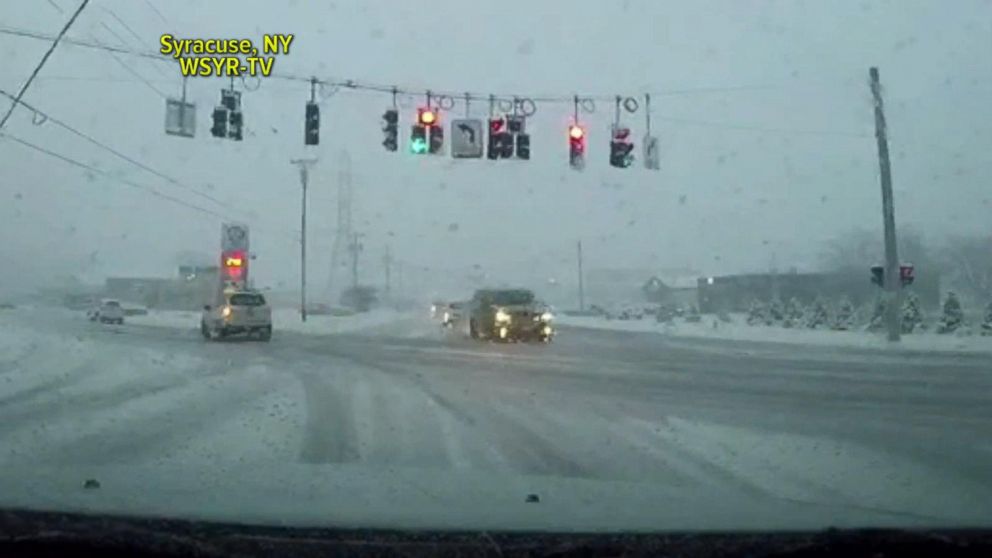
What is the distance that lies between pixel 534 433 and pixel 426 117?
14.1 m

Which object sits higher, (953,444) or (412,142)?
(412,142)

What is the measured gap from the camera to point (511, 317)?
119 ft

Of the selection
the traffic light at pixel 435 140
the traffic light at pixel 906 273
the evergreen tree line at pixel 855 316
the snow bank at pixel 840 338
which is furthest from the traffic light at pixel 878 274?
the traffic light at pixel 435 140

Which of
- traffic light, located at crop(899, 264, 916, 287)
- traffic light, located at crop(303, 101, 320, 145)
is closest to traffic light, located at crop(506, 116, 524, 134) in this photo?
traffic light, located at crop(303, 101, 320, 145)

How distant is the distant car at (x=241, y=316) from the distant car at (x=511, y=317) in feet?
23.4

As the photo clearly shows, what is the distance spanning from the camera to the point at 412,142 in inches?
971

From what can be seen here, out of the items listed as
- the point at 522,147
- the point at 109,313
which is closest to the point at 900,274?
the point at 522,147

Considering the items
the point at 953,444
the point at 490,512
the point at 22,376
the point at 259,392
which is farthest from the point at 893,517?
the point at 22,376

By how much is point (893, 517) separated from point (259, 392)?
505 inches

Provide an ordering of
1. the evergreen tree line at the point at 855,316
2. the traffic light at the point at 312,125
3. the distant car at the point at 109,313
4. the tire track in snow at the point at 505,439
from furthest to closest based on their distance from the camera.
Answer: the distant car at the point at 109,313, the evergreen tree line at the point at 855,316, the traffic light at the point at 312,125, the tire track in snow at the point at 505,439

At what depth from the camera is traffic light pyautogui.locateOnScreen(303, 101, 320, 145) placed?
77.5 ft

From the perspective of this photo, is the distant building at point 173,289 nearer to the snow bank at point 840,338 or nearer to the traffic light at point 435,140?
the snow bank at point 840,338

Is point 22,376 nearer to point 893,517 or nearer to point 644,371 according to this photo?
point 644,371

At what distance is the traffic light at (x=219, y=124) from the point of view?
886 inches
